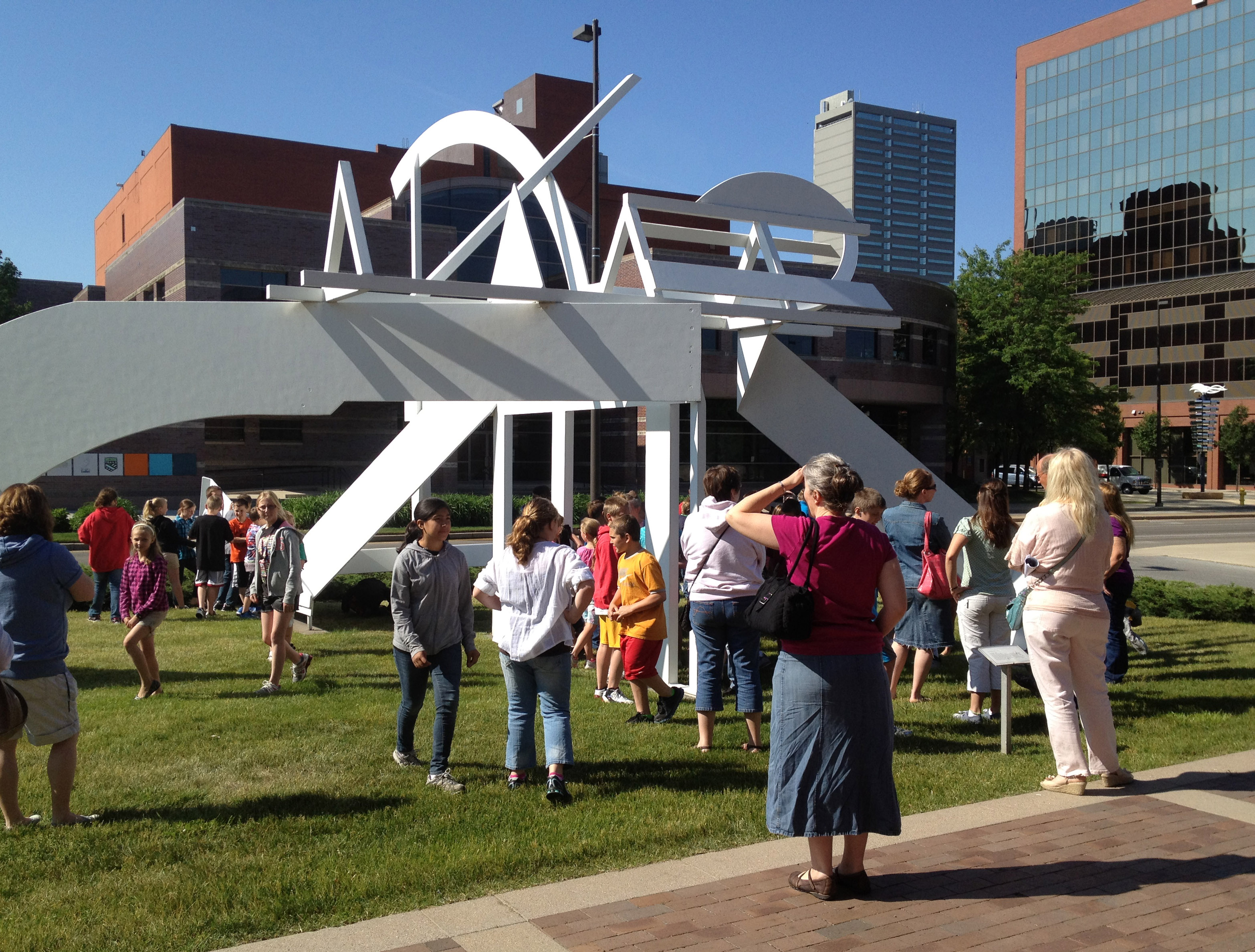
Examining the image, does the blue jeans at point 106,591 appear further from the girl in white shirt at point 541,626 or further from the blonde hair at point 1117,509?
the blonde hair at point 1117,509

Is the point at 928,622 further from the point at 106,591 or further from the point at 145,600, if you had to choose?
the point at 106,591

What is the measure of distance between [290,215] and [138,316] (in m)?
31.9

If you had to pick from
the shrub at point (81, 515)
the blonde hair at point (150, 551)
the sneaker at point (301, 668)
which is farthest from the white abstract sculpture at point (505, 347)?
the shrub at point (81, 515)

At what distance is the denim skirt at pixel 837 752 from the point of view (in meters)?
4.11

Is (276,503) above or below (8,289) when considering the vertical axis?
below

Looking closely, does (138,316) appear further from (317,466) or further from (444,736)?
(317,466)

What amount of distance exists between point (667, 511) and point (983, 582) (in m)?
2.54

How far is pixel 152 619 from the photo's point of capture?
26.3 feet

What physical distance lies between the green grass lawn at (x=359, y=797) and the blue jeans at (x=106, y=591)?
3937 millimetres

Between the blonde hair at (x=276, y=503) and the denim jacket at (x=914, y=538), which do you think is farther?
the blonde hair at (x=276, y=503)

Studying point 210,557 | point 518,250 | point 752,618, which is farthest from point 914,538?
point 210,557

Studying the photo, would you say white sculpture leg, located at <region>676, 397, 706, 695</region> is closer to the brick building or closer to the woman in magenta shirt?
the woman in magenta shirt

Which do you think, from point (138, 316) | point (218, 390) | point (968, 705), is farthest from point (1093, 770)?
point (138, 316)

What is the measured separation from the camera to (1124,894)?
13.9 feet
